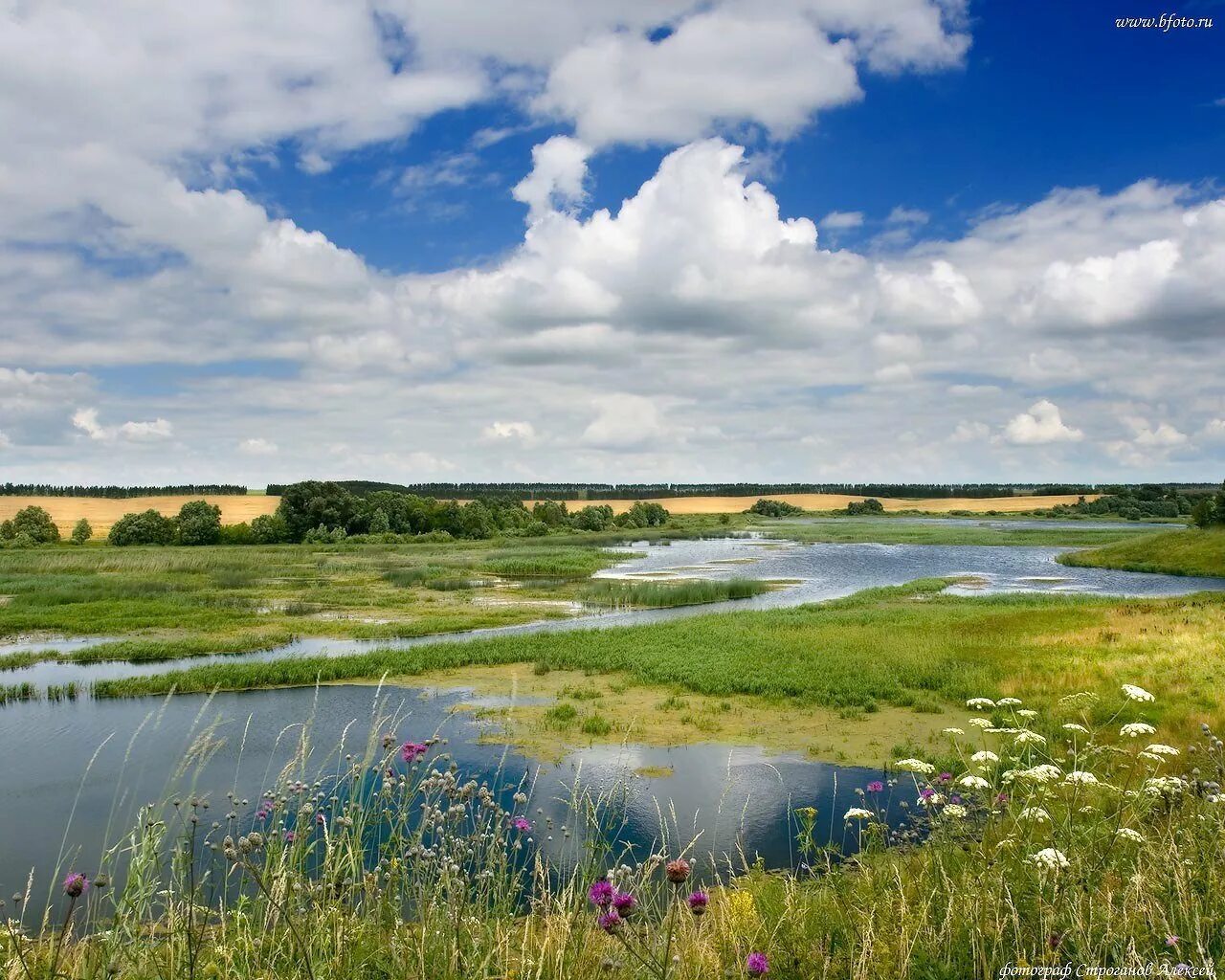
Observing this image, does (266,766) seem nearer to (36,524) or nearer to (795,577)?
(795,577)

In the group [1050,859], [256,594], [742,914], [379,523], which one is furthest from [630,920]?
[379,523]

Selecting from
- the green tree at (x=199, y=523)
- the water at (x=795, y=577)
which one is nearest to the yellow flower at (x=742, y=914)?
the water at (x=795, y=577)

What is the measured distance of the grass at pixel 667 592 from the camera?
142 ft

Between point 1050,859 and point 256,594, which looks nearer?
point 1050,859

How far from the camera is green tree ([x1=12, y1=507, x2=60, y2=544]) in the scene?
83500 millimetres

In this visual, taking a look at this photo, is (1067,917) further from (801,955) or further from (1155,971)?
(801,955)

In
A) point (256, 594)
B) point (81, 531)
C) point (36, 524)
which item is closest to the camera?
point (256, 594)

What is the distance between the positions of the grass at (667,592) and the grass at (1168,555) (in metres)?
34.8

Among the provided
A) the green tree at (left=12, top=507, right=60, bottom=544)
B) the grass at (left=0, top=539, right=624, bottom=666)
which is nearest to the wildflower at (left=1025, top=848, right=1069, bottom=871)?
the grass at (left=0, top=539, right=624, bottom=666)

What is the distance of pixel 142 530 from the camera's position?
86938mm

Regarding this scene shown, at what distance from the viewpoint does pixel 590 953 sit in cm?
552

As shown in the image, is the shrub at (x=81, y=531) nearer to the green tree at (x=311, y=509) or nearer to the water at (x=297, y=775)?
the green tree at (x=311, y=509)

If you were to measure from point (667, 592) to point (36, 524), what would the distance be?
76651mm

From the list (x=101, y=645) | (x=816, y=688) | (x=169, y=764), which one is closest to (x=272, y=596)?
(x=101, y=645)
